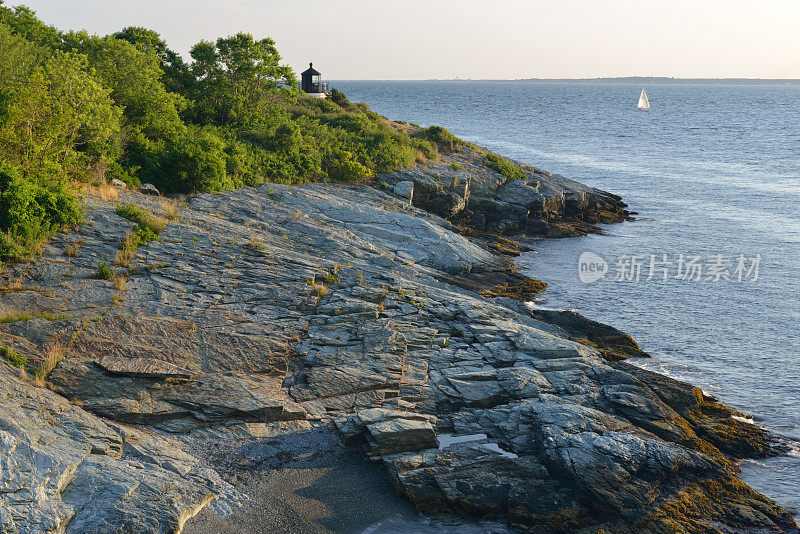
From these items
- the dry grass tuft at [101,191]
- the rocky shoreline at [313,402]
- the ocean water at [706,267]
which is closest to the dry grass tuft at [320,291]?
the rocky shoreline at [313,402]

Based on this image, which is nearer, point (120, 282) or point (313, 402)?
point (313, 402)

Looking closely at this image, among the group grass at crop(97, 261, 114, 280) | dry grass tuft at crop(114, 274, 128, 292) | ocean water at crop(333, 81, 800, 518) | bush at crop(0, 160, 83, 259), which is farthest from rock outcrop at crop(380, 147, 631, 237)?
grass at crop(97, 261, 114, 280)

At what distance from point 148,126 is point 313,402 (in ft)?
81.6

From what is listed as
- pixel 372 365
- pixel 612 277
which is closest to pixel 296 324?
pixel 372 365

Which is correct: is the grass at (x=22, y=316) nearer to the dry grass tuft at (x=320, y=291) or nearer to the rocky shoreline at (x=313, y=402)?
the rocky shoreline at (x=313, y=402)

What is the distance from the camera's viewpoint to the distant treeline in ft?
79.4

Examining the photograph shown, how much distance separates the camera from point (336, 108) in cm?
6116

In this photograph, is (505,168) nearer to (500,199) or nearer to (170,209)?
(500,199)

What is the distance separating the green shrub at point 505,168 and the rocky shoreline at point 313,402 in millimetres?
26488

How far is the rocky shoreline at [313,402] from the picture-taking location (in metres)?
13.9

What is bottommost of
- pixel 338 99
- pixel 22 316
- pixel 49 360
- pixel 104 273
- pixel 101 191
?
pixel 49 360

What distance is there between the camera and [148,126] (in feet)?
118

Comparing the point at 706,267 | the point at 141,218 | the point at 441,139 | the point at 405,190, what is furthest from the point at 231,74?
the point at 706,267

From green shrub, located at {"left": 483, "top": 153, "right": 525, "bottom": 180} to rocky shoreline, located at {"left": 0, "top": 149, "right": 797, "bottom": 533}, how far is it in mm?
26488
